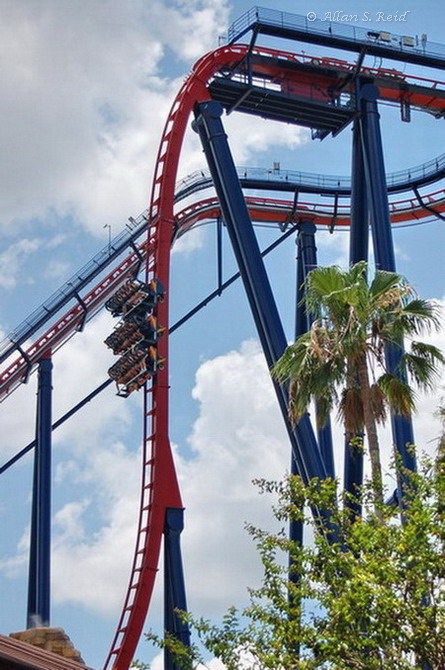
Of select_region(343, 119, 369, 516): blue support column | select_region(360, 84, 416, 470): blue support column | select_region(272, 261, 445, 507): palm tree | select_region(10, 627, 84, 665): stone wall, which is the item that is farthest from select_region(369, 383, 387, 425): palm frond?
select_region(10, 627, 84, 665): stone wall

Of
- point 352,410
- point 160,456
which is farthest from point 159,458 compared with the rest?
point 352,410

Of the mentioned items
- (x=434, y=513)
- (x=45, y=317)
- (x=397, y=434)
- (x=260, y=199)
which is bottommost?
(x=434, y=513)

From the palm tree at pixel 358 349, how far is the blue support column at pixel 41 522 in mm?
15386

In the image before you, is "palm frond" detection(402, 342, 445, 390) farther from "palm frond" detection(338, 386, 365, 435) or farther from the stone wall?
the stone wall

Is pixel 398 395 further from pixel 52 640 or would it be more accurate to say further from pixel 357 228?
pixel 52 640

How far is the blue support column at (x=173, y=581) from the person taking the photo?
26312 millimetres

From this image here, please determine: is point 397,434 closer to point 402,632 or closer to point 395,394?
point 395,394

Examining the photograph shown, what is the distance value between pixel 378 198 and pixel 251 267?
300cm

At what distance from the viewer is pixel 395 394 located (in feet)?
57.0

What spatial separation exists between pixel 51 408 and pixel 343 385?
1738 cm

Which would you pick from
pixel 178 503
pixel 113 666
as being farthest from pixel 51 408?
pixel 113 666

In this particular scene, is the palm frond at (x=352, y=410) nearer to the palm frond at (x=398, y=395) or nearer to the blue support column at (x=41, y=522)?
the palm frond at (x=398, y=395)

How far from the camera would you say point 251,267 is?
25.8 meters

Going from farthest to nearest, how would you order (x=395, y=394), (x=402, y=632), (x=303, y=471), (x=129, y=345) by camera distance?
(x=129, y=345) < (x=303, y=471) < (x=395, y=394) < (x=402, y=632)
